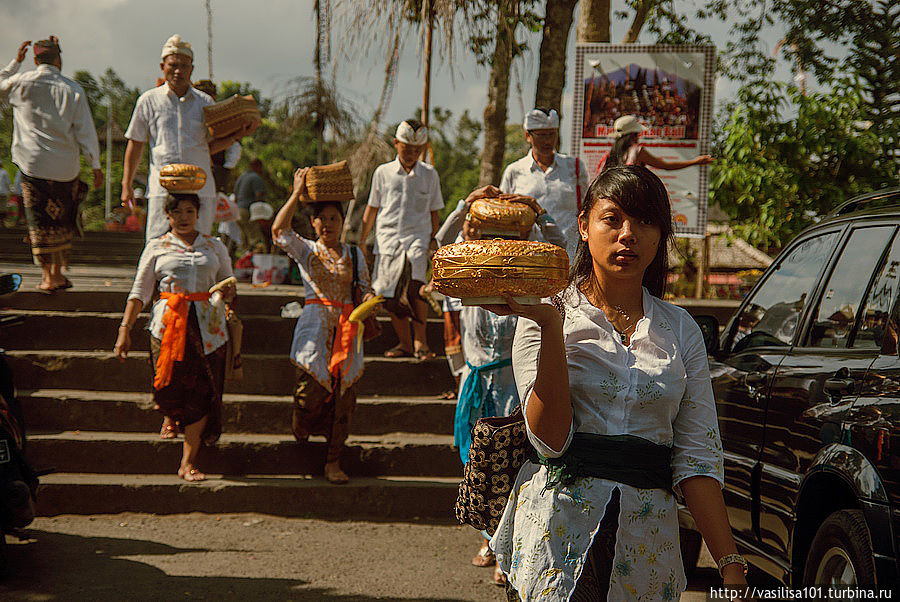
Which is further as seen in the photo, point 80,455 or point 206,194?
point 206,194

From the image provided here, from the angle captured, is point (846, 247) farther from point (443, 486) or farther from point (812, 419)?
point (443, 486)

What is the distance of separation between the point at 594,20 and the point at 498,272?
808 cm

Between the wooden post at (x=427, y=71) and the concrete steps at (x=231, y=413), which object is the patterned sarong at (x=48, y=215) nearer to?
the concrete steps at (x=231, y=413)

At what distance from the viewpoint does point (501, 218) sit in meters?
4.73

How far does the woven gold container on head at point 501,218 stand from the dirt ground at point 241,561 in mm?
1972

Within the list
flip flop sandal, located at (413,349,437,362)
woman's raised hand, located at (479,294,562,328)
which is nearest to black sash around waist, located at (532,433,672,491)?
woman's raised hand, located at (479,294,562,328)

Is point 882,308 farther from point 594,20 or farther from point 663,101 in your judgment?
point 594,20

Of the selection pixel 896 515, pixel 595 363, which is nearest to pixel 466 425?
pixel 896 515

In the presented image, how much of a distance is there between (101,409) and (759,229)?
7.16 m

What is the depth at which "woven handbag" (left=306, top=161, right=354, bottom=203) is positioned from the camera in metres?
6.14

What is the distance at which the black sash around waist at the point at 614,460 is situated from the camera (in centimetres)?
220

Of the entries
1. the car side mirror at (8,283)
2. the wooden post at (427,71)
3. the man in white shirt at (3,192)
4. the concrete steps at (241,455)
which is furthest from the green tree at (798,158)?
the man in white shirt at (3,192)

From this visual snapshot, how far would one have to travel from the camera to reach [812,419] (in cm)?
342

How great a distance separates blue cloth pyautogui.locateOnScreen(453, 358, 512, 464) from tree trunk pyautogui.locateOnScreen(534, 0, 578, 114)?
5451 millimetres
